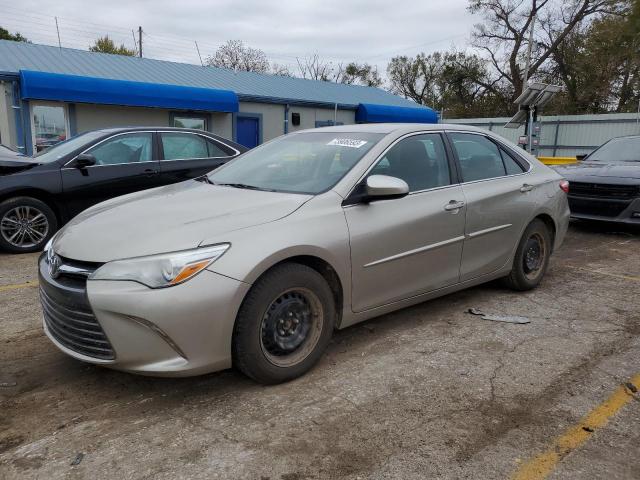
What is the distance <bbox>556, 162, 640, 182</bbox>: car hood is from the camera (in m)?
7.77

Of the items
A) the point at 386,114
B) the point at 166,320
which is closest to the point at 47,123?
the point at 386,114

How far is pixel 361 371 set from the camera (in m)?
3.30

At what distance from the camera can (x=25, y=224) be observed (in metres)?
6.43

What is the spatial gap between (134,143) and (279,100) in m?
11.3

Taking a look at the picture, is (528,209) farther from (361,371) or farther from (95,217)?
(95,217)

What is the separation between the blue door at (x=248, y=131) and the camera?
57.3ft

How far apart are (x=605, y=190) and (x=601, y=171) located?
0.41 m

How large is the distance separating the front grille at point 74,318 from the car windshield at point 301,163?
137 centimetres

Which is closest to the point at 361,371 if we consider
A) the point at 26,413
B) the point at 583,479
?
the point at 583,479

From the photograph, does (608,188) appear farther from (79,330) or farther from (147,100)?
(147,100)

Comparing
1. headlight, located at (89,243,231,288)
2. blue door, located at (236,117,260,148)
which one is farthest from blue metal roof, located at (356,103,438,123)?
headlight, located at (89,243,231,288)

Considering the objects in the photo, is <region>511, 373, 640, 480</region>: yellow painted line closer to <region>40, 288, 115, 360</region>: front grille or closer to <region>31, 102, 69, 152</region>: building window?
<region>40, 288, 115, 360</region>: front grille

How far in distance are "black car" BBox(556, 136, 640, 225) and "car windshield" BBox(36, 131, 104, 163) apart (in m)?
7.12

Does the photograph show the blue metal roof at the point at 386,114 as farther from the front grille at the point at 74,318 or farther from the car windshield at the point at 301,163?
the front grille at the point at 74,318
